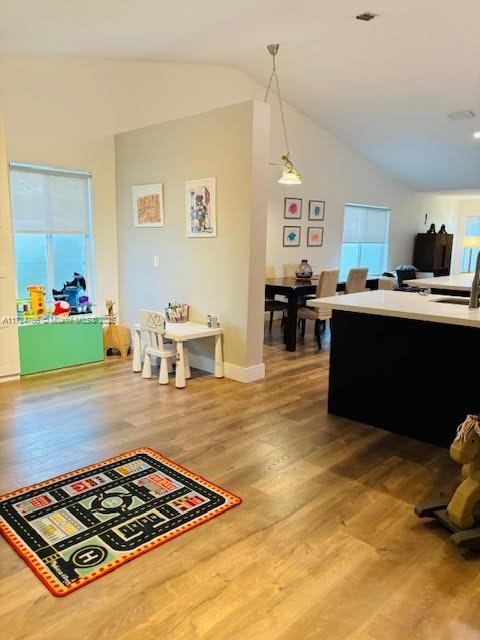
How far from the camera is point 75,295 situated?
521cm

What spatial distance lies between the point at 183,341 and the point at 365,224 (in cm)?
605

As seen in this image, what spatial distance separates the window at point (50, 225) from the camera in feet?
15.5

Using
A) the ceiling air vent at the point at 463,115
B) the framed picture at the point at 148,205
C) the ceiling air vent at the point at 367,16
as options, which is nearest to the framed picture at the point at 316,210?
the ceiling air vent at the point at 463,115

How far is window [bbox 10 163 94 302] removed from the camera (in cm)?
474

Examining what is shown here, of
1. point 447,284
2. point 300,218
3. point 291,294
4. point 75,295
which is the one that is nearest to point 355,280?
point 291,294

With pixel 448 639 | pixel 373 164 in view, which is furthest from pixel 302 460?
pixel 373 164

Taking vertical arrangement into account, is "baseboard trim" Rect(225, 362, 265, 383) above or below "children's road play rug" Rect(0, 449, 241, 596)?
above

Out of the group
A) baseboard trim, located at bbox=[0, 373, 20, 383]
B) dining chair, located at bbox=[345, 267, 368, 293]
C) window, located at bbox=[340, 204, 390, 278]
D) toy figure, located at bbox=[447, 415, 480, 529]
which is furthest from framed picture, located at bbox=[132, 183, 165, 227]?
window, located at bbox=[340, 204, 390, 278]

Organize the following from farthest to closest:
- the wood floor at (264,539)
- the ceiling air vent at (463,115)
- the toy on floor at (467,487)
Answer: the ceiling air vent at (463,115), the toy on floor at (467,487), the wood floor at (264,539)

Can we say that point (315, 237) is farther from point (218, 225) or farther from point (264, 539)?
point (264, 539)

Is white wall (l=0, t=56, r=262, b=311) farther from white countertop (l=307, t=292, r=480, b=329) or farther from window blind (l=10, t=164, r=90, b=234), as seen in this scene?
white countertop (l=307, t=292, r=480, b=329)

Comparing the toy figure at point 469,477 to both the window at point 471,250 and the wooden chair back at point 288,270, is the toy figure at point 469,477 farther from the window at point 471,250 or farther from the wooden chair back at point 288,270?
the window at point 471,250

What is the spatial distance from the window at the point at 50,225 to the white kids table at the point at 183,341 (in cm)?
112

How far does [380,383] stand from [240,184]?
2078 millimetres
